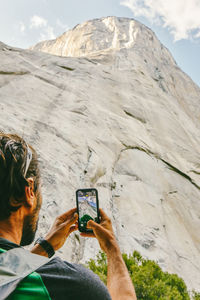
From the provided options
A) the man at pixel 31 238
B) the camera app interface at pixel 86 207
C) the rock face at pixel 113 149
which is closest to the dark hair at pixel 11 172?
the man at pixel 31 238

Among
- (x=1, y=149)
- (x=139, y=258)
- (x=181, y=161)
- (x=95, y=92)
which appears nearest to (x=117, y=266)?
(x=1, y=149)

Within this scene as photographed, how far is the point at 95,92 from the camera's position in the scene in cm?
1441

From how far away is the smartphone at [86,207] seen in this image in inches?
73.4

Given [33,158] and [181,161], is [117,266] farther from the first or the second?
[181,161]

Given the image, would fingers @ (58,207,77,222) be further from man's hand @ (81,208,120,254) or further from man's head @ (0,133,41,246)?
man's head @ (0,133,41,246)

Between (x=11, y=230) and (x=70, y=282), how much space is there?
41 cm

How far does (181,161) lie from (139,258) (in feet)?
27.4

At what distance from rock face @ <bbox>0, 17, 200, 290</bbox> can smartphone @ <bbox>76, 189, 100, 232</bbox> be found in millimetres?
2405

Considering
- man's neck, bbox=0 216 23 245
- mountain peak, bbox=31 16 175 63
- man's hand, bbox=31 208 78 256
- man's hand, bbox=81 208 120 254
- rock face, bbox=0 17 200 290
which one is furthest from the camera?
mountain peak, bbox=31 16 175 63

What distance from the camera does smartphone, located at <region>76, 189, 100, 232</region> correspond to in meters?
1.86

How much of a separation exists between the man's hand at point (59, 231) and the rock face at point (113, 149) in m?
2.51

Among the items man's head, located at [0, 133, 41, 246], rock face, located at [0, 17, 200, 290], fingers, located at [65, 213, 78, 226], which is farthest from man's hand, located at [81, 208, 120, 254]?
rock face, located at [0, 17, 200, 290]

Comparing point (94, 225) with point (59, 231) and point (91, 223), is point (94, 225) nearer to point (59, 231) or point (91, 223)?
point (91, 223)

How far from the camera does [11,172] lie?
1.18 meters
